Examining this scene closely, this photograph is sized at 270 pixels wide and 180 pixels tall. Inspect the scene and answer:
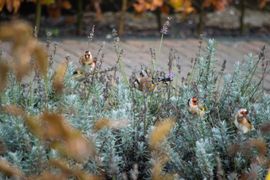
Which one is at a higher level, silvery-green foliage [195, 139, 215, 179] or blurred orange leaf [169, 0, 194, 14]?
silvery-green foliage [195, 139, 215, 179]

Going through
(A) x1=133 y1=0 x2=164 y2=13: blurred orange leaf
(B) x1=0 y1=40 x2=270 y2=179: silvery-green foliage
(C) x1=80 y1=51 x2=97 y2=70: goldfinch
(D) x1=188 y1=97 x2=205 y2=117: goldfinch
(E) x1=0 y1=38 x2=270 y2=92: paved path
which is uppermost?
(C) x1=80 y1=51 x2=97 y2=70: goldfinch

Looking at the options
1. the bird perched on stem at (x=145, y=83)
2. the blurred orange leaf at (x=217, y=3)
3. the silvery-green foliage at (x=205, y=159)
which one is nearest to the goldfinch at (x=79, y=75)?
the bird perched on stem at (x=145, y=83)

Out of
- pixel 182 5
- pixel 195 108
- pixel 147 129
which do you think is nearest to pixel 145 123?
pixel 147 129

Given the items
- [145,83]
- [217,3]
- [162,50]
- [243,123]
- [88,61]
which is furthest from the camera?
[217,3]

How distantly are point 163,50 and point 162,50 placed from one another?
0.4 inches

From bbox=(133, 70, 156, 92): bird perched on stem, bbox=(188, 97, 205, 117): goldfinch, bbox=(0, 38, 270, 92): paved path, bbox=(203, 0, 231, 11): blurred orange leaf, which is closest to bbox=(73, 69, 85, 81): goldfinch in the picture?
bbox=(133, 70, 156, 92): bird perched on stem

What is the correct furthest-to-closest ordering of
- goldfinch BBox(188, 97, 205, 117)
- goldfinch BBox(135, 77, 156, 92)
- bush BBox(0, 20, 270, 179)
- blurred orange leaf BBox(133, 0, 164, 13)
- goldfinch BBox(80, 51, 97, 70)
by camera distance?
1. blurred orange leaf BBox(133, 0, 164, 13)
2. goldfinch BBox(80, 51, 97, 70)
3. goldfinch BBox(135, 77, 156, 92)
4. goldfinch BBox(188, 97, 205, 117)
5. bush BBox(0, 20, 270, 179)

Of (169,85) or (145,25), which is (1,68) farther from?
(145,25)

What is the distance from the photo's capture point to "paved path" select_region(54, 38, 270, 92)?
18.7 feet

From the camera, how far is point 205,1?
6957mm

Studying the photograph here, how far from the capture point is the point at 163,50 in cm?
624

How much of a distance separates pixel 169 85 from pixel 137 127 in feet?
1.36

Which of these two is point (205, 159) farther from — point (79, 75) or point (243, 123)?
point (79, 75)

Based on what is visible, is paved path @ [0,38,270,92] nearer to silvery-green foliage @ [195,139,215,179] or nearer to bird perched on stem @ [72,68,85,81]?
bird perched on stem @ [72,68,85,81]
